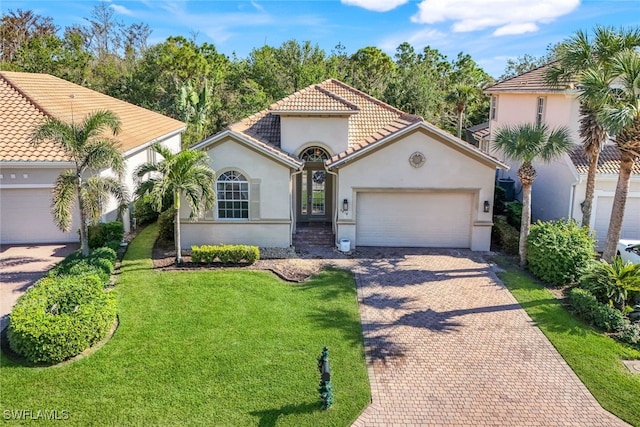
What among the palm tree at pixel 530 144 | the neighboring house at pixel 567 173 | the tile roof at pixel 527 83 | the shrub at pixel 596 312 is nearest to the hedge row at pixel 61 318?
the shrub at pixel 596 312

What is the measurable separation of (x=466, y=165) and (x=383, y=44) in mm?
36837

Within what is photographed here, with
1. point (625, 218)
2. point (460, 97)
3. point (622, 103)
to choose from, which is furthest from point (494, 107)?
point (622, 103)

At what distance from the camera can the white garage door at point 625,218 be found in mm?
19594

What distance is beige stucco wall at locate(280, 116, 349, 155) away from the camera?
68.5ft

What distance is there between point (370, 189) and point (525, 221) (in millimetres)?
5876

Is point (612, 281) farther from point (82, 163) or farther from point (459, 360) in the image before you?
point (82, 163)

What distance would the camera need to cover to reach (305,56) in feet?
146

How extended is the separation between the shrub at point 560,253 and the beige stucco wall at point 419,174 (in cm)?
280

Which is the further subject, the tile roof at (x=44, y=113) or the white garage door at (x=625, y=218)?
the white garage door at (x=625, y=218)

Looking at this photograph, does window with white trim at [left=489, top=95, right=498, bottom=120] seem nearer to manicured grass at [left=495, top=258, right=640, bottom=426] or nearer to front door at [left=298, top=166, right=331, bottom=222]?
front door at [left=298, top=166, right=331, bottom=222]

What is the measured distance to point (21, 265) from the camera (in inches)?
647

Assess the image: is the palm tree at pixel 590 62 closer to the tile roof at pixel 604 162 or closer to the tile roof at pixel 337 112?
the tile roof at pixel 604 162

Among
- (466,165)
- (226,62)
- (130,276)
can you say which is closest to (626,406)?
(466,165)

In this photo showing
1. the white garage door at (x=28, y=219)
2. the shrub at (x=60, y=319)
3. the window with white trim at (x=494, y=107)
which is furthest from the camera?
the window with white trim at (x=494, y=107)
